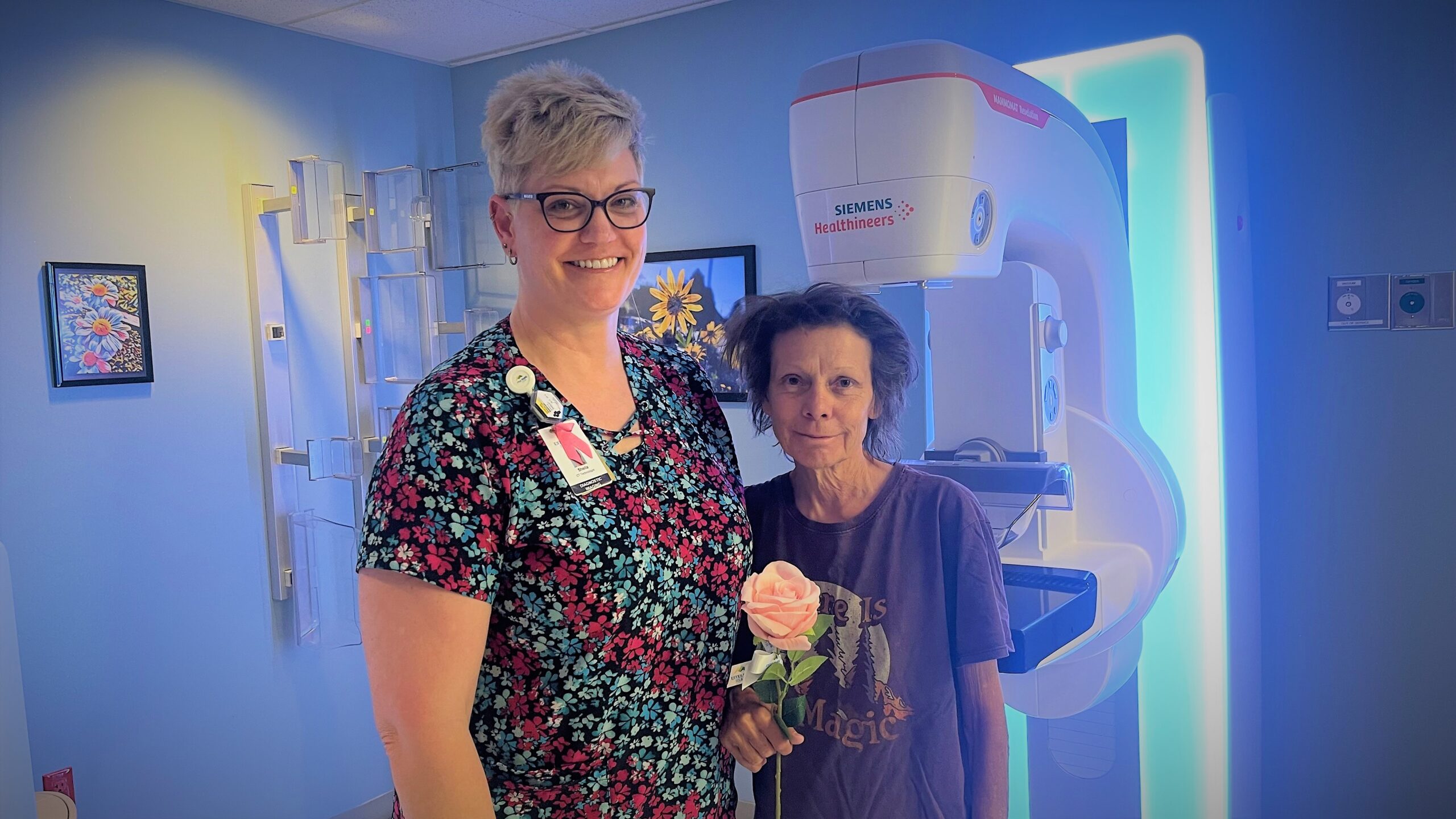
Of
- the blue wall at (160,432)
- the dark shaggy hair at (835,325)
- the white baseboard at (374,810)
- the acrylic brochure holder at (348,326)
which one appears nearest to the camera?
the dark shaggy hair at (835,325)

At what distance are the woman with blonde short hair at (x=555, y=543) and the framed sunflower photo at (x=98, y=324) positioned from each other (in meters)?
1.99

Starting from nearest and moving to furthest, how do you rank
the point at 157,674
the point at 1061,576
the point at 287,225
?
the point at 1061,576 → the point at 157,674 → the point at 287,225

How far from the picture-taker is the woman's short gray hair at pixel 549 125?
4.22 ft

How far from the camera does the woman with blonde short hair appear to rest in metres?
1.17

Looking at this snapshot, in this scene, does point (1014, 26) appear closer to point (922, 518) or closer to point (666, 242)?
point (666, 242)

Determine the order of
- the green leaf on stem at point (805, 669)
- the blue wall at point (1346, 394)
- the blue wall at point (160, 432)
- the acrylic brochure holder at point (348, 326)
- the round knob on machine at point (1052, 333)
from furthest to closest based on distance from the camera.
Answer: the acrylic brochure holder at point (348, 326) → the blue wall at point (160, 432) → the blue wall at point (1346, 394) → the round knob on machine at point (1052, 333) → the green leaf on stem at point (805, 669)

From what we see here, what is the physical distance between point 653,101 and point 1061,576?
2209mm

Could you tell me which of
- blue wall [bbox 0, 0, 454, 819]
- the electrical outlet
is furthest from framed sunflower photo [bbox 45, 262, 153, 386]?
the electrical outlet

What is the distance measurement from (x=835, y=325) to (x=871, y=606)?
38 cm

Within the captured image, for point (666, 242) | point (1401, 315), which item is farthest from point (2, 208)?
point (1401, 315)

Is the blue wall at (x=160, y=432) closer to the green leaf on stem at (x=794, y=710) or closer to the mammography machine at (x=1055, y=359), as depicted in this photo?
the mammography machine at (x=1055, y=359)

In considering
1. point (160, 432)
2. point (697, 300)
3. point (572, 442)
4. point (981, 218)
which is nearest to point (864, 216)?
point (981, 218)

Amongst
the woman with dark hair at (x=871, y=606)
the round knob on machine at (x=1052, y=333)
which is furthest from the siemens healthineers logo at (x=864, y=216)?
the round knob on machine at (x=1052, y=333)

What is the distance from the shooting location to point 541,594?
124cm
